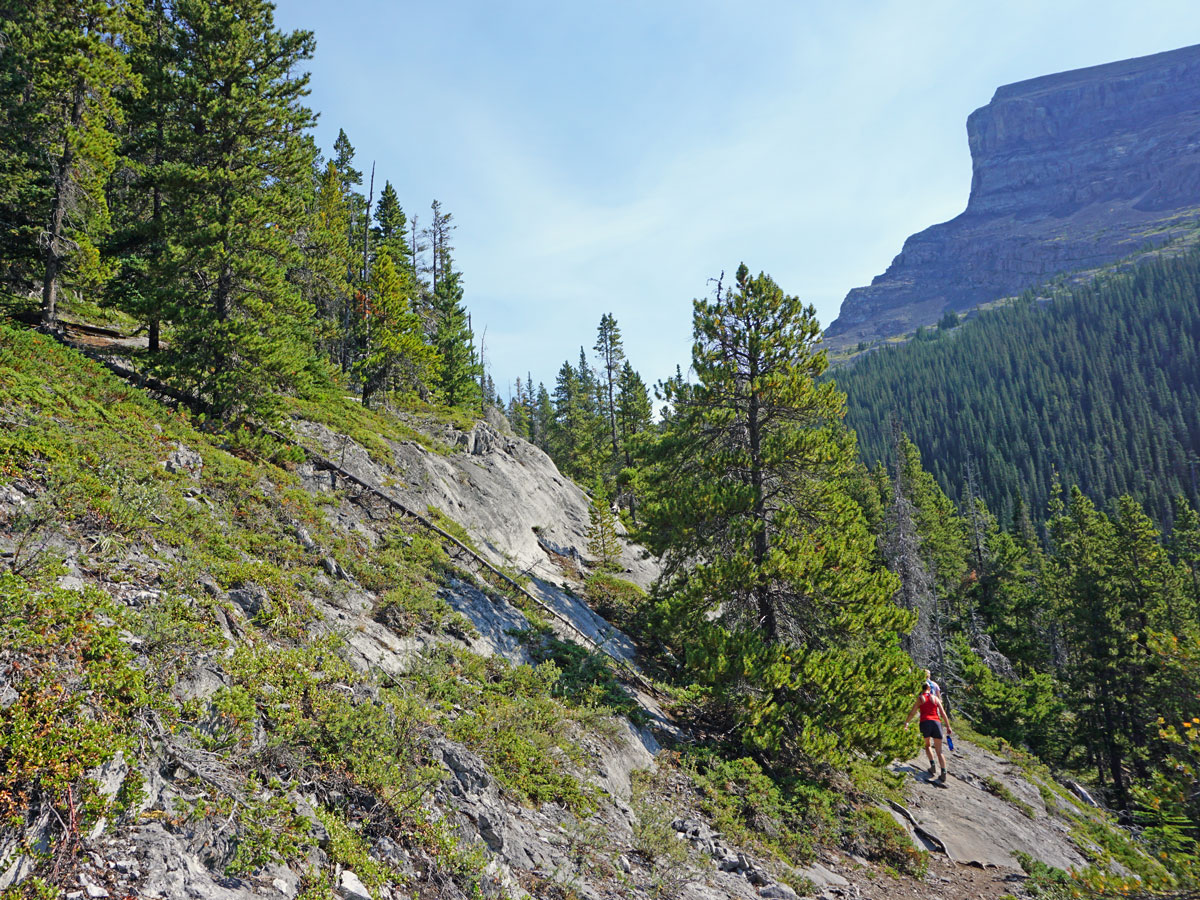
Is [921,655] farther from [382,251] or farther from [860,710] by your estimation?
[382,251]

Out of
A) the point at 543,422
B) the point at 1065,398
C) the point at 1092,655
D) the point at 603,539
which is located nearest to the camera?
the point at 603,539

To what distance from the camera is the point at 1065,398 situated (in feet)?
497

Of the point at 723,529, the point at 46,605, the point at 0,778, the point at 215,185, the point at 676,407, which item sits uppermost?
the point at 215,185

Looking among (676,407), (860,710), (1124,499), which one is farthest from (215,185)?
(1124,499)

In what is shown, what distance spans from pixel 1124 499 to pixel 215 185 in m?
44.7

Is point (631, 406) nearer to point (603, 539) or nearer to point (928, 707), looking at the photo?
point (603, 539)

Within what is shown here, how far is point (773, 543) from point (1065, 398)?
7057 inches

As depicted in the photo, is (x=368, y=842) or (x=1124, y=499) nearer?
(x=368, y=842)

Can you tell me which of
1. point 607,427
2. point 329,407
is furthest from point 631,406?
point 329,407

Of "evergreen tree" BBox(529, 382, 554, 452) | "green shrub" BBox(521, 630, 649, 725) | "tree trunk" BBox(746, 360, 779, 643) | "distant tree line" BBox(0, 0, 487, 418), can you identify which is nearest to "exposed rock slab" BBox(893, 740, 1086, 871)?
"tree trunk" BBox(746, 360, 779, 643)

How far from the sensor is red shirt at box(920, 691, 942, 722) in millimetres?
A: 15008

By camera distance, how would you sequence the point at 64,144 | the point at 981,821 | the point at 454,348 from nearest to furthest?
the point at 981,821, the point at 64,144, the point at 454,348

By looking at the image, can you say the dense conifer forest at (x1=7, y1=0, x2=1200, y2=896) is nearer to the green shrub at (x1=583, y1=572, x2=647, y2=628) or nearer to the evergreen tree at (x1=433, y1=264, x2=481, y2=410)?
the green shrub at (x1=583, y1=572, x2=647, y2=628)

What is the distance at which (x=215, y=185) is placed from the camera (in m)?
15.3
